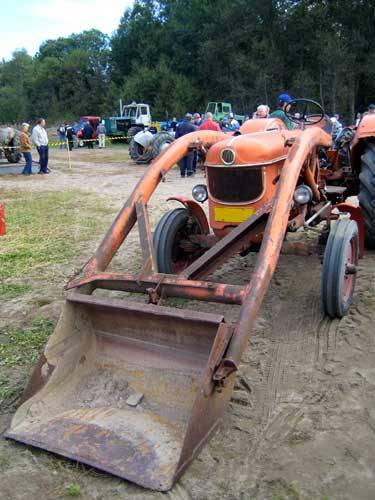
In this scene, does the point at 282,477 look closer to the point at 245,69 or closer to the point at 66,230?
the point at 66,230

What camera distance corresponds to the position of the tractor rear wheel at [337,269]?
397 centimetres

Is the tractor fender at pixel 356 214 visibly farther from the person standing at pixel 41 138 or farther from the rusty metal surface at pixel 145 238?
the person standing at pixel 41 138

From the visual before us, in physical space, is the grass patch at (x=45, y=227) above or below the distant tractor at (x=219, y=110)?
below

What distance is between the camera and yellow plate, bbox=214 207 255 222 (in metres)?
4.48

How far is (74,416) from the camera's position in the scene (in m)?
3.04

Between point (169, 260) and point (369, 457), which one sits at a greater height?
point (169, 260)

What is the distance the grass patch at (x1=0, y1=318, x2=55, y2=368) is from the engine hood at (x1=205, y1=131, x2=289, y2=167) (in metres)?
1.98

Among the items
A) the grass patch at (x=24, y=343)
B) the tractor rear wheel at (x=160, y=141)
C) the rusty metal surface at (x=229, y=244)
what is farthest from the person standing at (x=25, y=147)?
the rusty metal surface at (x=229, y=244)

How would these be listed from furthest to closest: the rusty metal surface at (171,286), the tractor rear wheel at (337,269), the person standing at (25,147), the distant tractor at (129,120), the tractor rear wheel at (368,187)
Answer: the distant tractor at (129,120) < the person standing at (25,147) < the tractor rear wheel at (368,187) < the tractor rear wheel at (337,269) < the rusty metal surface at (171,286)

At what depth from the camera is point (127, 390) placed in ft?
10.6

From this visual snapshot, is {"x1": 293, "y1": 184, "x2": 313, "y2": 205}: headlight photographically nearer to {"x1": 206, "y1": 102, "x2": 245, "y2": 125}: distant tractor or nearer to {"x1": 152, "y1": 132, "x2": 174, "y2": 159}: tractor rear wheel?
{"x1": 152, "y1": 132, "x2": 174, "y2": 159}: tractor rear wheel

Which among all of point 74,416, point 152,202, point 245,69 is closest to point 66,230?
point 152,202

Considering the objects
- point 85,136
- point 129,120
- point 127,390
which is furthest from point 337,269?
point 129,120

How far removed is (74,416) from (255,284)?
131 cm
